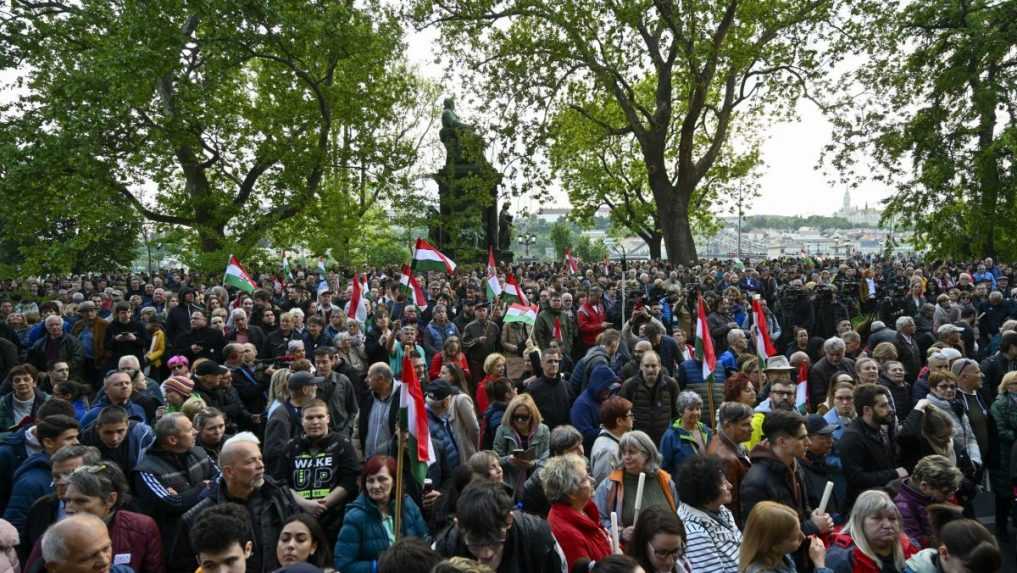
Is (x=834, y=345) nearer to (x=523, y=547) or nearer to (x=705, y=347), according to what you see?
(x=705, y=347)

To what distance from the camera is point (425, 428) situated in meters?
5.79

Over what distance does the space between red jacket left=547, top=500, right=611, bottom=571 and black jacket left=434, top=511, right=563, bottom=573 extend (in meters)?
0.26

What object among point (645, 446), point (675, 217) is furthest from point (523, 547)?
point (675, 217)

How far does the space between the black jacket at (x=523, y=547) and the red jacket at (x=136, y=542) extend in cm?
Answer: 168

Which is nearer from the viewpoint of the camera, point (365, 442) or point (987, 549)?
point (987, 549)

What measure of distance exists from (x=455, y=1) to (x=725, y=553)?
23878 millimetres

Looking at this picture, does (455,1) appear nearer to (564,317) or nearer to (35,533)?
(564,317)

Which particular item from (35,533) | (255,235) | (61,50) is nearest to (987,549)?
(35,533)

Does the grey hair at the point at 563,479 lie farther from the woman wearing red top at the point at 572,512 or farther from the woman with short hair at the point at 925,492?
the woman with short hair at the point at 925,492

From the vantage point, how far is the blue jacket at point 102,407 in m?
6.87

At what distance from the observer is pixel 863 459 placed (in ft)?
19.7

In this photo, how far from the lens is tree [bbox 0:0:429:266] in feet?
68.9

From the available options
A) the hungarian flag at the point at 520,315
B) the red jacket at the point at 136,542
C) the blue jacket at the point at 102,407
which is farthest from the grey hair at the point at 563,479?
the hungarian flag at the point at 520,315

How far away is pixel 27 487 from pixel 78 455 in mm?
601
